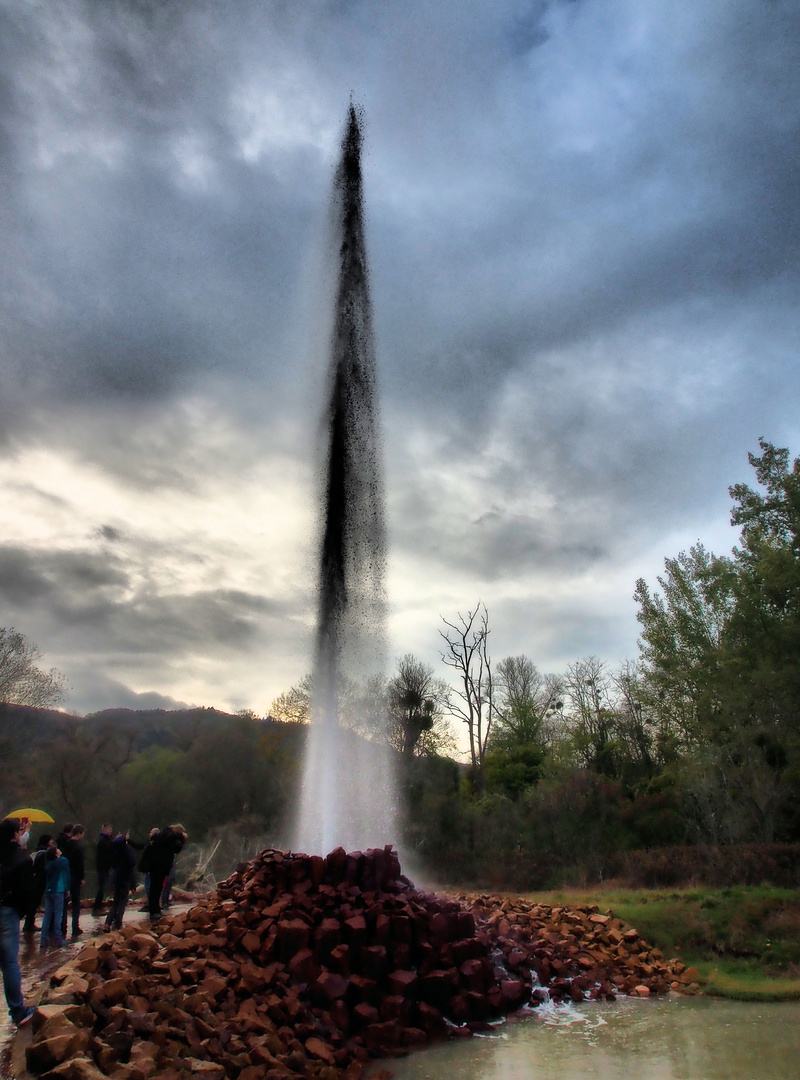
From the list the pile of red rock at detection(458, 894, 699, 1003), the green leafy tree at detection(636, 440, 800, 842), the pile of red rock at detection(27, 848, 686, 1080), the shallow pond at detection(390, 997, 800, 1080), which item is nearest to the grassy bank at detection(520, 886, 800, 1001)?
the pile of red rock at detection(458, 894, 699, 1003)

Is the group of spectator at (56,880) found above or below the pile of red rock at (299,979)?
above

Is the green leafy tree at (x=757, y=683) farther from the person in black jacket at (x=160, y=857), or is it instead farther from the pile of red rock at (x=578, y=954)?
the person in black jacket at (x=160, y=857)

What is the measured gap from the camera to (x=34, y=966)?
8.62 metres

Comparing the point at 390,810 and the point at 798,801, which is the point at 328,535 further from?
the point at 798,801

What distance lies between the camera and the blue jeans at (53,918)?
10.0 meters

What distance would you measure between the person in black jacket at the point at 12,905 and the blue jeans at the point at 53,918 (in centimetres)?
412

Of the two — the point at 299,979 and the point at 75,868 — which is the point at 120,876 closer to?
the point at 75,868


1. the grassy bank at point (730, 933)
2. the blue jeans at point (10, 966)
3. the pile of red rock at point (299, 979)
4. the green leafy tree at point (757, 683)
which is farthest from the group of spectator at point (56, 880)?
the green leafy tree at point (757, 683)

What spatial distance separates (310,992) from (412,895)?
9.13ft

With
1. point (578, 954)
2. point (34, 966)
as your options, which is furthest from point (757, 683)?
point (34, 966)

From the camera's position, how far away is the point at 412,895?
10.5m

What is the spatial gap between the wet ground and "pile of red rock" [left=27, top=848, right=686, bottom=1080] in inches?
9.7

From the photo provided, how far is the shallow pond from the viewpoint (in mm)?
6820

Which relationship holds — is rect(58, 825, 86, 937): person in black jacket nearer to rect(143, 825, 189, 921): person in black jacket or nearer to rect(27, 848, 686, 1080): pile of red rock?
rect(143, 825, 189, 921): person in black jacket
